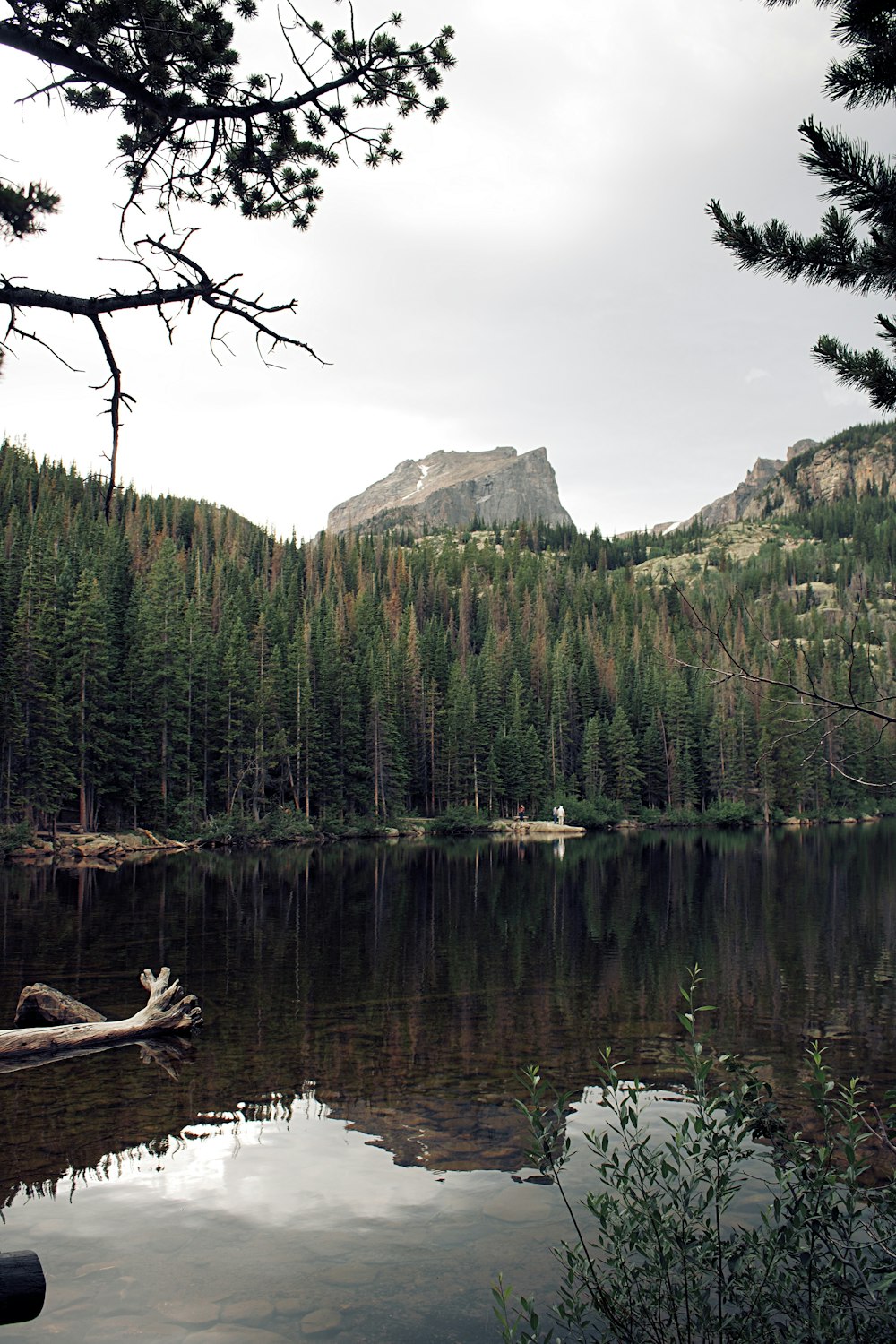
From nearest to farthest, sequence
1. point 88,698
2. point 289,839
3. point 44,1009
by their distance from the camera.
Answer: point 44,1009
point 88,698
point 289,839

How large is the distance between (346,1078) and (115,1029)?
12.1 ft

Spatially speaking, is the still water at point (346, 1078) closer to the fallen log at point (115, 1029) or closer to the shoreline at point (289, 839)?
the fallen log at point (115, 1029)

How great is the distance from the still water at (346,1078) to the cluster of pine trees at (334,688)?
31.1 ft

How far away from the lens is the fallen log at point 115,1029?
12094 millimetres

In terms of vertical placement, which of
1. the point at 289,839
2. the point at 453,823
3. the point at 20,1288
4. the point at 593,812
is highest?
the point at 20,1288

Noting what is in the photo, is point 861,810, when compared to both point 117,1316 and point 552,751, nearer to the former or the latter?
point 552,751

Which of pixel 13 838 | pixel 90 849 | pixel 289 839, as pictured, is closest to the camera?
pixel 13 838

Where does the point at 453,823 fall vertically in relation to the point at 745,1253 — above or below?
below

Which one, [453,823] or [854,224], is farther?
[453,823]

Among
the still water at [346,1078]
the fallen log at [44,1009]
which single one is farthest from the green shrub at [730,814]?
the fallen log at [44,1009]

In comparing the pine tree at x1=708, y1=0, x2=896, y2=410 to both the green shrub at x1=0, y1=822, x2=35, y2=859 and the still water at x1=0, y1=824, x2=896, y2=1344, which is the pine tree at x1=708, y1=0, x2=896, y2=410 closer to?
the still water at x1=0, y1=824, x2=896, y2=1344

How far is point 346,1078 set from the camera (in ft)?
39.2

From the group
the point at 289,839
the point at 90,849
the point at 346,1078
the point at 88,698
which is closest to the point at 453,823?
the point at 289,839

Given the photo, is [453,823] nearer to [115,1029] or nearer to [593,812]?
[593,812]
